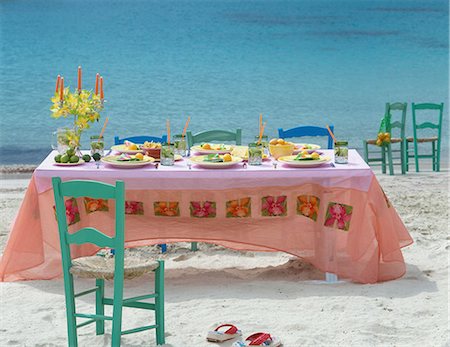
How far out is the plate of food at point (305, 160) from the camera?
190 inches

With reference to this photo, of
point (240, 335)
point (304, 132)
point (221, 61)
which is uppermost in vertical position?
point (221, 61)

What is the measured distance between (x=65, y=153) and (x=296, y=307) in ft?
5.08

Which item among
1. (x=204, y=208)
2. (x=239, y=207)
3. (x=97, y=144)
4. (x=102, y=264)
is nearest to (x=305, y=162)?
(x=239, y=207)

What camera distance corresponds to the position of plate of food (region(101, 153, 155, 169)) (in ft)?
16.0

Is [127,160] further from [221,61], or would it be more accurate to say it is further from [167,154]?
[221,61]

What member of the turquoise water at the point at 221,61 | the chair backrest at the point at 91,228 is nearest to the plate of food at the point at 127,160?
the chair backrest at the point at 91,228

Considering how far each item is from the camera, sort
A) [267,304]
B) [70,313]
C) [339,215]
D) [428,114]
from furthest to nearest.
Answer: [428,114]
[339,215]
[267,304]
[70,313]

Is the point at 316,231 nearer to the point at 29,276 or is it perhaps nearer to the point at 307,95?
the point at 29,276

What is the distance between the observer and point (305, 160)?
4.89 metres

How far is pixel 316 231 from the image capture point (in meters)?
4.92

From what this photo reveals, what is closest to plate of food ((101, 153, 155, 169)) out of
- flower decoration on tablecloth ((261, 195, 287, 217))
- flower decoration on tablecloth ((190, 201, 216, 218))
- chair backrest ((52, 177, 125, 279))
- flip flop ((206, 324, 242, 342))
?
flower decoration on tablecloth ((190, 201, 216, 218))

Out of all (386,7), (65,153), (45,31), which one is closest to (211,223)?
(65,153)

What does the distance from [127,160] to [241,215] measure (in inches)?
27.1

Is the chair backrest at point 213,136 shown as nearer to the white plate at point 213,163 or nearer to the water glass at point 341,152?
the white plate at point 213,163
